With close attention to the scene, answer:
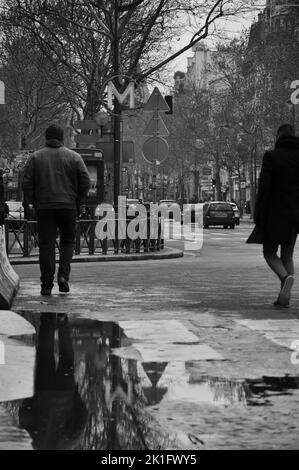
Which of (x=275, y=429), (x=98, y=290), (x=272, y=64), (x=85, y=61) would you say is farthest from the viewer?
(x=272, y=64)

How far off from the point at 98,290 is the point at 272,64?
201ft

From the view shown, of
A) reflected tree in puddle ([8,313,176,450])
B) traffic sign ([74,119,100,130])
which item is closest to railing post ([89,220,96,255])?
traffic sign ([74,119,100,130])

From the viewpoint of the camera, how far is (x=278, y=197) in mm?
11328

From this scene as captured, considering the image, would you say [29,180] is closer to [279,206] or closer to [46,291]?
[46,291]

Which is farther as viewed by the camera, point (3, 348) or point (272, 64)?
point (272, 64)

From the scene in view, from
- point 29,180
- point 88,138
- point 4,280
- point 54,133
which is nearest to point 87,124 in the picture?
point 88,138

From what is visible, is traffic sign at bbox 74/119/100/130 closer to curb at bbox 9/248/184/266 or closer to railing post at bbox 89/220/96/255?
curb at bbox 9/248/184/266

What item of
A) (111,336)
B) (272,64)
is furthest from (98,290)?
(272,64)

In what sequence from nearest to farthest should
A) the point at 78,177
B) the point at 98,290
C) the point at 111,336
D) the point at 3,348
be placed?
the point at 3,348 < the point at 111,336 < the point at 78,177 < the point at 98,290

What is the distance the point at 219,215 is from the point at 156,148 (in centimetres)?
3730

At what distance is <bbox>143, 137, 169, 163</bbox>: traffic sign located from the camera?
83.0ft

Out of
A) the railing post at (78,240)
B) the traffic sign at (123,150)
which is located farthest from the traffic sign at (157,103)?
the traffic sign at (123,150)
